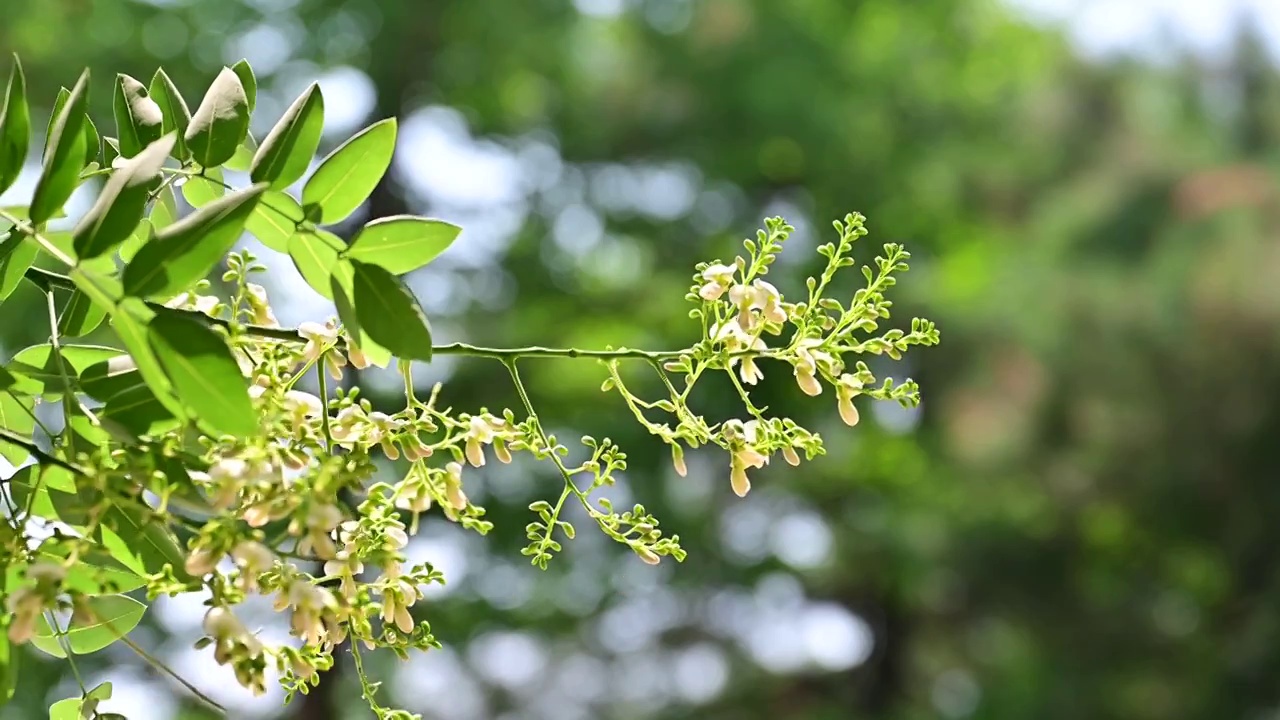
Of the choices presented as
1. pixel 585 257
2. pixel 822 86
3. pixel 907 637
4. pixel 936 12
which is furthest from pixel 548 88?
pixel 907 637

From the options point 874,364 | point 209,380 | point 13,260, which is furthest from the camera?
point 874,364

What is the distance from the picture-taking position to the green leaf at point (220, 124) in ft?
1.25

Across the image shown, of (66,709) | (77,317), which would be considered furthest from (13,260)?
(66,709)

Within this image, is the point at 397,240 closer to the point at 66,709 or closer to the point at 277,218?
the point at 277,218

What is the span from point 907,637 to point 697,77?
7.04 feet

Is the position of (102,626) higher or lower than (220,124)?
lower

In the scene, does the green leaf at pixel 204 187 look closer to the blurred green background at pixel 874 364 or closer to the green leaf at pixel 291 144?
the green leaf at pixel 291 144

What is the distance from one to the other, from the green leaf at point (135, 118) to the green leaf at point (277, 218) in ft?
0.18

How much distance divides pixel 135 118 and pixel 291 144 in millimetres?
75

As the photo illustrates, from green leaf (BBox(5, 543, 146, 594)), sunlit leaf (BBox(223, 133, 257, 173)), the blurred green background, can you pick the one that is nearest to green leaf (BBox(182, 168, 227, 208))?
sunlit leaf (BBox(223, 133, 257, 173))

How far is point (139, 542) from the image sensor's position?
356mm

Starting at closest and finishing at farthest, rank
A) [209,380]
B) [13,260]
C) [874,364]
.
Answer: [209,380], [13,260], [874,364]

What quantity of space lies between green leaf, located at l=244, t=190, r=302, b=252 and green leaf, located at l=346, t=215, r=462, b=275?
0.02 meters

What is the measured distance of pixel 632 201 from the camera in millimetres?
4359
